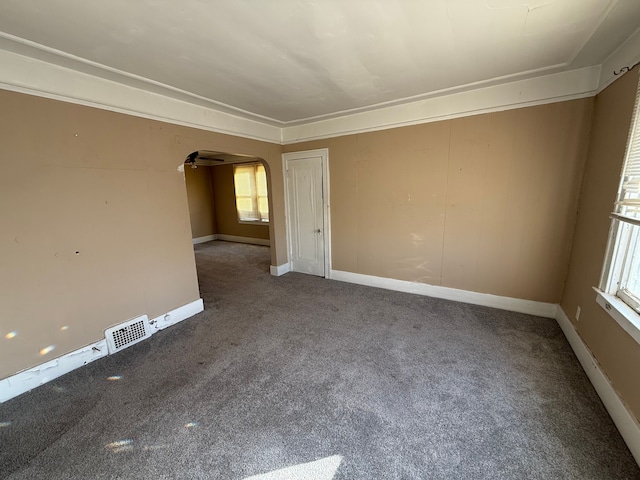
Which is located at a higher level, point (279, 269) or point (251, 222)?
point (251, 222)

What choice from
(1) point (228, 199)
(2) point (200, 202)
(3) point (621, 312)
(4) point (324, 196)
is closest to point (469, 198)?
(3) point (621, 312)

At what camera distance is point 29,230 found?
2037 mm

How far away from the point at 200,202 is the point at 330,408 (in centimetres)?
736

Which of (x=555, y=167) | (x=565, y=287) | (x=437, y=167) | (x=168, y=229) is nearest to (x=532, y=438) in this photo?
(x=565, y=287)

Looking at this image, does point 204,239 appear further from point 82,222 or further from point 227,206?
point 82,222

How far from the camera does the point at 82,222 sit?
2.31 meters

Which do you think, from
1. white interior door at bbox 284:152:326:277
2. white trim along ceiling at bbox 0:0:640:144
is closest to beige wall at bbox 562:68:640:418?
white trim along ceiling at bbox 0:0:640:144

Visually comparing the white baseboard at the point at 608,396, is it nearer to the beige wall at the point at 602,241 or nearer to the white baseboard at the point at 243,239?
the beige wall at the point at 602,241

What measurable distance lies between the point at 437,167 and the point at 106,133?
357 cm

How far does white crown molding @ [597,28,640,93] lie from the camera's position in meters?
1.83

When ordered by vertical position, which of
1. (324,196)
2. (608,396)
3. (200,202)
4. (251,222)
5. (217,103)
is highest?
(217,103)

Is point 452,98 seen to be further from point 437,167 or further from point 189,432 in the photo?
point 189,432

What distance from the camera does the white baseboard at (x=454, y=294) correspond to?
2.98 m

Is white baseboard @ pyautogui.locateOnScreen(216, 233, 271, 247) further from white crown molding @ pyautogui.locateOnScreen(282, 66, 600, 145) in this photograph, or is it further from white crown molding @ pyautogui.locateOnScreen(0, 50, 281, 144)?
white crown molding @ pyautogui.locateOnScreen(0, 50, 281, 144)
